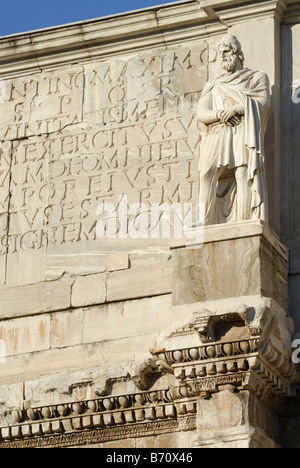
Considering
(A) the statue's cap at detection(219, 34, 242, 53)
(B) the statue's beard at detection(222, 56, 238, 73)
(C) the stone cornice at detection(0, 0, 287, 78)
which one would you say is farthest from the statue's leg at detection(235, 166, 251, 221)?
(C) the stone cornice at detection(0, 0, 287, 78)

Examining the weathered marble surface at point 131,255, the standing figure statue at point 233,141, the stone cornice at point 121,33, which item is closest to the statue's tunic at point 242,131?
the standing figure statue at point 233,141

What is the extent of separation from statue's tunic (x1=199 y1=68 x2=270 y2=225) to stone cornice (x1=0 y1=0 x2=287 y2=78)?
3.25 ft

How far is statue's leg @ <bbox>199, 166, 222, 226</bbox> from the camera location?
52.3 feet

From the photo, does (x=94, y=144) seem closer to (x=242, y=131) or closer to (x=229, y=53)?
(x=229, y=53)

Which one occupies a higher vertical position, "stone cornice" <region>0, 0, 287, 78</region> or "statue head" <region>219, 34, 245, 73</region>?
"stone cornice" <region>0, 0, 287, 78</region>

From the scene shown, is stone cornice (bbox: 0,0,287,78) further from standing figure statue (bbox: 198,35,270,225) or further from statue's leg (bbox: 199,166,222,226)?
statue's leg (bbox: 199,166,222,226)

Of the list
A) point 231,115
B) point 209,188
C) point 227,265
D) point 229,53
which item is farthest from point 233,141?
point 227,265

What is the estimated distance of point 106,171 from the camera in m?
17.4

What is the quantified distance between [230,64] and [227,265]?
7.09ft

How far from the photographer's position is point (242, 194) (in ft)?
52.1

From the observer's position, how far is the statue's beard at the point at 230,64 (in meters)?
16.5

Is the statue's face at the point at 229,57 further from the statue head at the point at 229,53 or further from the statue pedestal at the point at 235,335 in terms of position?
the statue pedestal at the point at 235,335
